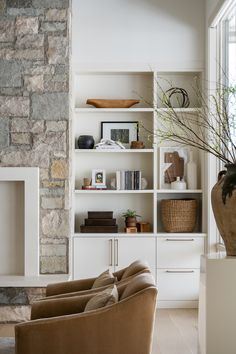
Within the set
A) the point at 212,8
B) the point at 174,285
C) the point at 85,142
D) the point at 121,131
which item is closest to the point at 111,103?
the point at 121,131

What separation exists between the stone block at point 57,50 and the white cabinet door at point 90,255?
189cm

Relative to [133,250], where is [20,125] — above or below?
above

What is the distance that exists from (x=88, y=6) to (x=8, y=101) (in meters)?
1.49

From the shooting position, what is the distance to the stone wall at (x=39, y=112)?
680 cm

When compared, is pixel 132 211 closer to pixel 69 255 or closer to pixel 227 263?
pixel 69 255

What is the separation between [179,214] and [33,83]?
6.89 ft

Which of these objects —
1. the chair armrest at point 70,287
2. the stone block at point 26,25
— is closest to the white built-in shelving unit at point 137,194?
the stone block at point 26,25

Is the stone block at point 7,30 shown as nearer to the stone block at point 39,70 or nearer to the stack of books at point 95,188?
the stone block at point 39,70

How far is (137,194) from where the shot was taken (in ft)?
24.8

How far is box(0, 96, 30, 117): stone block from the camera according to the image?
6.80m

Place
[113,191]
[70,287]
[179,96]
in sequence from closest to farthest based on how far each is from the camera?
[70,287] → [113,191] → [179,96]

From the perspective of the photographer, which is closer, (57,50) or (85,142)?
(57,50)

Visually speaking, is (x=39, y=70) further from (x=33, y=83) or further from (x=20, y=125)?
(x=20, y=125)

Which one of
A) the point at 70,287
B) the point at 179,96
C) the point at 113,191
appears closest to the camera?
the point at 70,287
